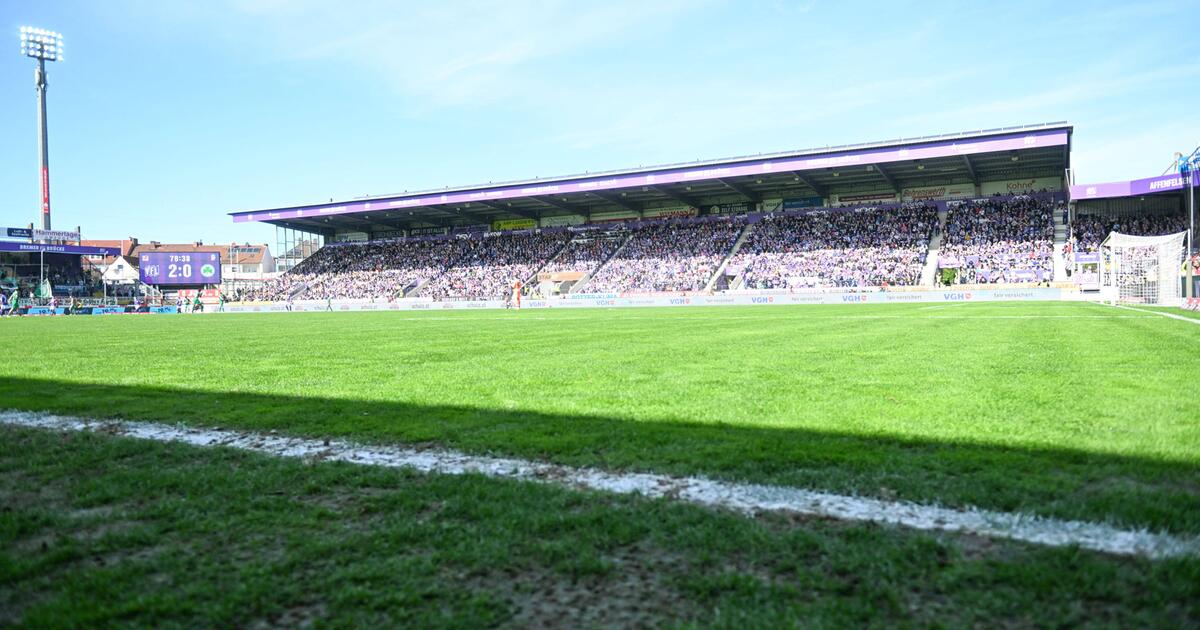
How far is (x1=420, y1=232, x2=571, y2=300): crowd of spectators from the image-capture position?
173 feet

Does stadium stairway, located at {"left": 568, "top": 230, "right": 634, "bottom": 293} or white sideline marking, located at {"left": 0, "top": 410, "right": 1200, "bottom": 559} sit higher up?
stadium stairway, located at {"left": 568, "top": 230, "right": 634, "bottom": 293}

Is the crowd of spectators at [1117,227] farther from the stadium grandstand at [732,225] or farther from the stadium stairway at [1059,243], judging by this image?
the stadium grandstand at [732,225]

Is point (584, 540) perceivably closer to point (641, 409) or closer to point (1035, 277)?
point (641, 409)

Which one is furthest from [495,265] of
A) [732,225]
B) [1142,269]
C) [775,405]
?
[775,405]

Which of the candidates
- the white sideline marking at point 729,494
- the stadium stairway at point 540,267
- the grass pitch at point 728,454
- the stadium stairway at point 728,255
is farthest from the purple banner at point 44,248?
the white sideline marking at point 729,494

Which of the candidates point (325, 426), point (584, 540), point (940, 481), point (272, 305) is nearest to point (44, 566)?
point (584, 540)

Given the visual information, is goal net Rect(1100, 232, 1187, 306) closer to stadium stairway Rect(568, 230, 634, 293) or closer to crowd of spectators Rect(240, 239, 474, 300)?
stadium stairway Rect(568, 230, 634, 293)

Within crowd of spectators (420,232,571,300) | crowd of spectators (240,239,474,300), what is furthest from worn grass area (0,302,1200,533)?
crowd of spectators (240,239,474,300)

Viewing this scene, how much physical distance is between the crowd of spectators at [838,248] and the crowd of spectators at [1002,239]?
5.91 feet

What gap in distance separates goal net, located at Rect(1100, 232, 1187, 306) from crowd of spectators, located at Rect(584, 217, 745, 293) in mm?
21362

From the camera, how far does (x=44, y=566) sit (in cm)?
238

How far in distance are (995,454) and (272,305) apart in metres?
58.5

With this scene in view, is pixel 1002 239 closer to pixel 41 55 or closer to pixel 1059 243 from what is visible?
pixel 1059 243

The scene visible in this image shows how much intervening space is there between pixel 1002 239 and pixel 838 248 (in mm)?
9140
